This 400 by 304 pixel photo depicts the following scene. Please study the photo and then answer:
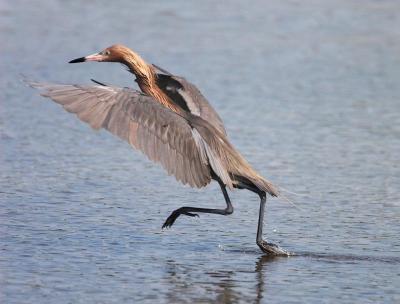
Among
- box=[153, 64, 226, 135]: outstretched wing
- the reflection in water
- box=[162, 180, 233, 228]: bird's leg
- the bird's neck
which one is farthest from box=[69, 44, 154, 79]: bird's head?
the reflection in water

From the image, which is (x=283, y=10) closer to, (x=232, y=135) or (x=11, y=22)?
(x=11, y=22)

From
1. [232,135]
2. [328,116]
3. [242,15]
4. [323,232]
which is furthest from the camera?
[242,15]

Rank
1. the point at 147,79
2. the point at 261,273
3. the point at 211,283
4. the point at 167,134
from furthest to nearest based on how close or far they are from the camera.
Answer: the point at 147,79 < the point at 167,134 < the point at 261,273 < the point at 211,283

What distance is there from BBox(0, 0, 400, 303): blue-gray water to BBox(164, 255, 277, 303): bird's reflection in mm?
20

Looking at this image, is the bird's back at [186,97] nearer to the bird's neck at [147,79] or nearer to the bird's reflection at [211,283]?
the bird's neck at [147,79]

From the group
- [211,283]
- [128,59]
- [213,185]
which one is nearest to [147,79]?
[128,59]

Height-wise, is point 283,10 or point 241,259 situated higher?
point 283,10

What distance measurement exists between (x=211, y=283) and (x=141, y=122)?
134cm

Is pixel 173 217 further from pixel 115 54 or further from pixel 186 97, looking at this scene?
pixel 115 54

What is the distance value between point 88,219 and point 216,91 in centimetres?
565

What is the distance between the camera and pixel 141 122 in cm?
800

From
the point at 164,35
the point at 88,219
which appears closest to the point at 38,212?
the point at 88,219

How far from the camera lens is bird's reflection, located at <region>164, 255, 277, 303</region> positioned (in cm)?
720

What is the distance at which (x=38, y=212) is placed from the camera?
9258mm
